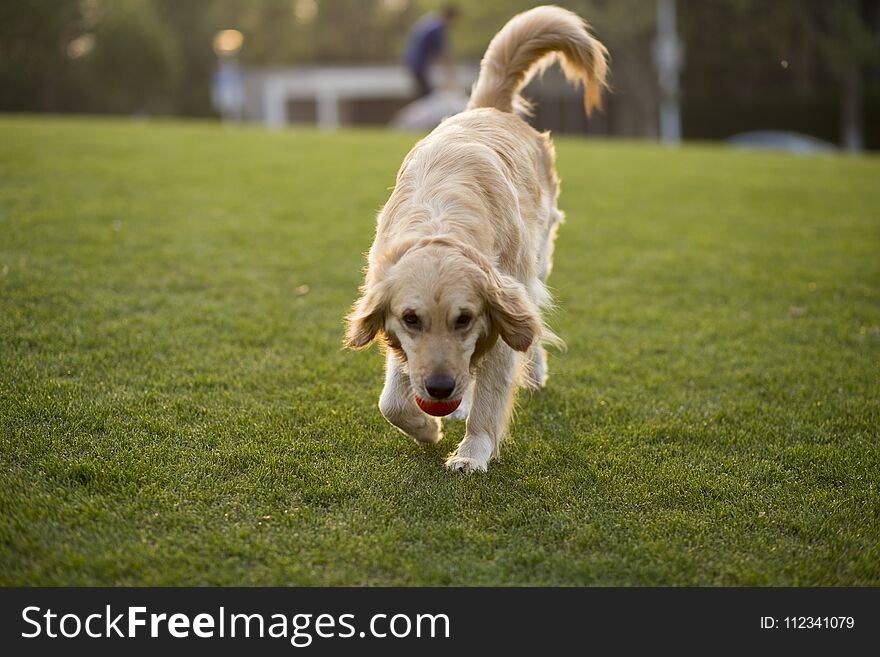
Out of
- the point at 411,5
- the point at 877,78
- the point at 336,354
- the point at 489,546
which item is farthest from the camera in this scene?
the point at 411,5

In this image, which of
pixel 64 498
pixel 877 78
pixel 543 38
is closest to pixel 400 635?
pixel 64 498

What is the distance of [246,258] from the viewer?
8297 millimetres

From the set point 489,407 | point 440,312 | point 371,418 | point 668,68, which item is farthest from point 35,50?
point 440,312

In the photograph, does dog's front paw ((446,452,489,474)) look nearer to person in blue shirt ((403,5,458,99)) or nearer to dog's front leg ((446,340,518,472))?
dog's front leg ((446,340,518,472))

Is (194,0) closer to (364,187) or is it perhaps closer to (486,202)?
(364,187)

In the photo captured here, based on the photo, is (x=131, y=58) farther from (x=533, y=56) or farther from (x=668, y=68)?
(x=533, y=56)

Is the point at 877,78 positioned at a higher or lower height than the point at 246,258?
lower

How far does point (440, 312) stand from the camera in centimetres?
397

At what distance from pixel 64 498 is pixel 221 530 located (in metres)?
0.74

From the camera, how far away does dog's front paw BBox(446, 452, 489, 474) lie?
173 inches

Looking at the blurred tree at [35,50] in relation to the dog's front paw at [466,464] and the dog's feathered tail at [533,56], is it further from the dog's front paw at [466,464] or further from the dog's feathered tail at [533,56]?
the dog's front paw at [466,464]

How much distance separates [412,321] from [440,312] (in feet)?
0.50

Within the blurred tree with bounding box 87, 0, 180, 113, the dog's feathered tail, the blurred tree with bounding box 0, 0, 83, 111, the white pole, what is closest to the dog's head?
the dog's feathered tail

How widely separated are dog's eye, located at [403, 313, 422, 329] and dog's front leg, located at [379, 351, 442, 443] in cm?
42
